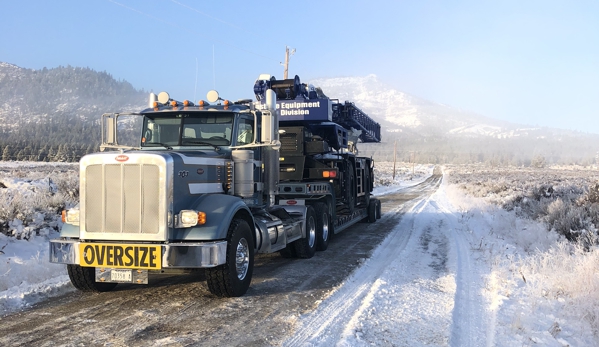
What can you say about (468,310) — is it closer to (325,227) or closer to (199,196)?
(199,196)

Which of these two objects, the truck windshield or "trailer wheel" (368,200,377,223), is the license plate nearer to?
the truck windshield

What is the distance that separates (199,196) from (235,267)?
108 cm

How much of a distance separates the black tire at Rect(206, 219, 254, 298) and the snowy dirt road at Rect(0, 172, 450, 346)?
0.55 feet

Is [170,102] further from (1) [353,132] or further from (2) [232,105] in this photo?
(1) [353,132]

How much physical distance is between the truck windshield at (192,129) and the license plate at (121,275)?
224cm

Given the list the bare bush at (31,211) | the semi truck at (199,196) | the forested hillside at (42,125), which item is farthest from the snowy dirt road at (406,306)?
the forested hillside at (42,125)

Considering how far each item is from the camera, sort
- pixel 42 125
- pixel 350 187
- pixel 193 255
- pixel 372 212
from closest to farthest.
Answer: pixel 193 255, pixel 350 187, pixel 372 212, pixel 42 125

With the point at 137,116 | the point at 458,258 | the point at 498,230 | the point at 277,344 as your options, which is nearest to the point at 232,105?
the point at 137,116

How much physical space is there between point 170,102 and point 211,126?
102cm

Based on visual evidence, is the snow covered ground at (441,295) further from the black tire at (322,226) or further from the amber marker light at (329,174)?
the amber marker light at (329,174)

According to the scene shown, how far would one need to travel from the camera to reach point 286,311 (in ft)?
18.0

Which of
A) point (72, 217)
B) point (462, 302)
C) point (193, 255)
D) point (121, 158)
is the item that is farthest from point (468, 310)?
point (72, 217)

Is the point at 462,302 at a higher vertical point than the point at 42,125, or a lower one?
lower

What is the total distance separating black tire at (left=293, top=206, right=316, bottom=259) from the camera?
29.6 feet
